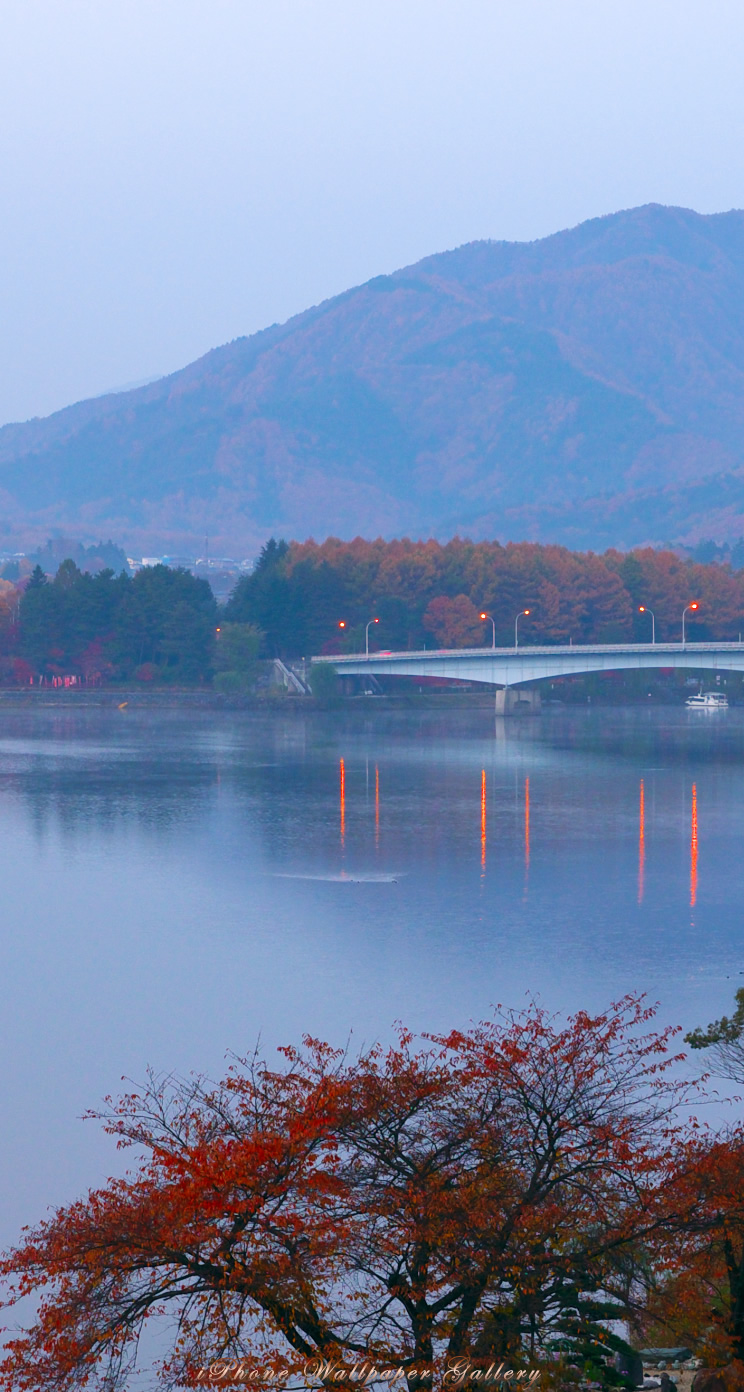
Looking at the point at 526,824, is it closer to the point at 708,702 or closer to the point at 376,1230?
the point at 376,1230

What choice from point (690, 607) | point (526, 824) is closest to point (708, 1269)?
point (526, 824)

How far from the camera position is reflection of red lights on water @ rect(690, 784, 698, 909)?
92.5 ft

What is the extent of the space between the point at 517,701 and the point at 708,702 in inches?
521

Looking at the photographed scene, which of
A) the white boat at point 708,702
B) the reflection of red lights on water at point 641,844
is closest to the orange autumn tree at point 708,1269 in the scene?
the reflection of red lights on water at point 641,844

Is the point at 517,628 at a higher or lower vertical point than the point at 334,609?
lower

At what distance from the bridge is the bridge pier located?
0.43 ft

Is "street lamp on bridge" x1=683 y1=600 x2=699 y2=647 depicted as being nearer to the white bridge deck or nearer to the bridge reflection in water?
the white bridge deck

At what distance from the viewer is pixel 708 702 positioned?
89.4 meters

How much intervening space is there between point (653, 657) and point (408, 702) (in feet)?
56.9

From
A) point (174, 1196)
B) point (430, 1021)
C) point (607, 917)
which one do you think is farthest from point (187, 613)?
point (174, 1196)

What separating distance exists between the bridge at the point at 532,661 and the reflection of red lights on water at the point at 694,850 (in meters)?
30.3

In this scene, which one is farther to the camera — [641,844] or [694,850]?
[641,844]

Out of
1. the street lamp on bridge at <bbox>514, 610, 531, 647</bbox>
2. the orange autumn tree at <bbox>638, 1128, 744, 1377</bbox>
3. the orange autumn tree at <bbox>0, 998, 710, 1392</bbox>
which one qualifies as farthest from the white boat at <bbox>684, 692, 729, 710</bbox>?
the orange autumn tree at <bbox>0, 998, 710, 1392</bbox>

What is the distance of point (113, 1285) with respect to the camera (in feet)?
25.1
